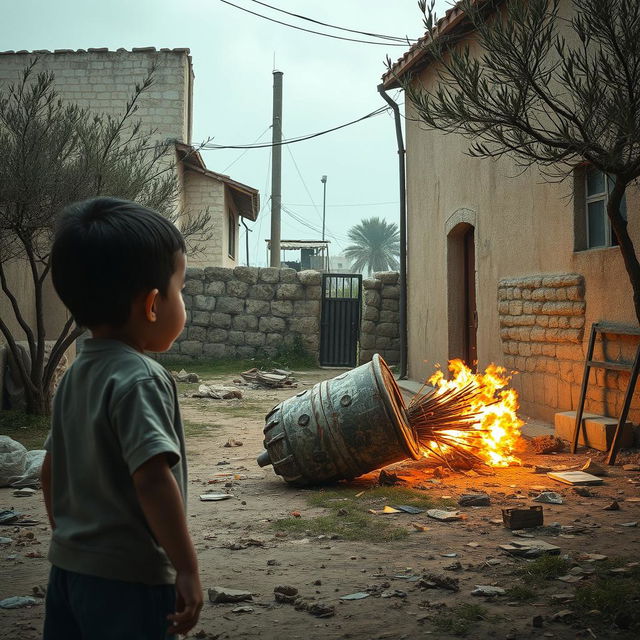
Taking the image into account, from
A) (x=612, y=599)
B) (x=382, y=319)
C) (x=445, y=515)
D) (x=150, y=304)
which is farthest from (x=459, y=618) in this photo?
(x=382, y=319)

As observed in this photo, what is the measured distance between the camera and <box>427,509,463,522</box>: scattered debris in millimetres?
4820

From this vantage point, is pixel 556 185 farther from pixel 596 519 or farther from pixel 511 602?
pixel 511 602

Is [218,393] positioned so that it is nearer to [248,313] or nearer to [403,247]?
[403,247]

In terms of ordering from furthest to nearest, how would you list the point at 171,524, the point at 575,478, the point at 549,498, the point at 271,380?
the point at 271,380
the point at 575,478
the point at 549,498
the point at 171,524

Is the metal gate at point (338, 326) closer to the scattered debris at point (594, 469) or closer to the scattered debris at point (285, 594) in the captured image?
the scattered debris at point (594, 469)

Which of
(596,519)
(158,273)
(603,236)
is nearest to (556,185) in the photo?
(603,236)

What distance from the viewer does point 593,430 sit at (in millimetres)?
6941

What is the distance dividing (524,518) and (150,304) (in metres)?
3.48

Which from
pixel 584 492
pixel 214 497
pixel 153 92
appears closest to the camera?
pixel 584 492

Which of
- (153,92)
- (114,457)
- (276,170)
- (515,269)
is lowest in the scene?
(114,457)

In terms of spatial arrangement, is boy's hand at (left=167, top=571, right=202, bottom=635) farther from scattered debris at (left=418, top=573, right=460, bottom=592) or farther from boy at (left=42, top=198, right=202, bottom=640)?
scattered debris at (left=418, top=573, right=460, bottom=592)

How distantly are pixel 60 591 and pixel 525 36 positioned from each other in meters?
5.28

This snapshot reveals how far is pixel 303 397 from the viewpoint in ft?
18.6

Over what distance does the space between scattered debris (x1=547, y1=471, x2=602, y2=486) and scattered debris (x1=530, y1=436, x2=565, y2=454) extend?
1058mm
